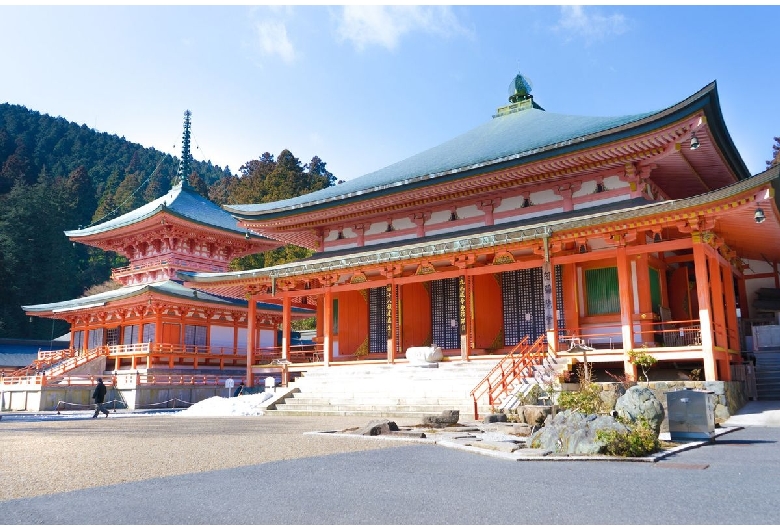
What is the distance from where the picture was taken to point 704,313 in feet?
53.3

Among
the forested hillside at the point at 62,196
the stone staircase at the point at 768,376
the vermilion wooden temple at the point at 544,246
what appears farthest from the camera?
the forested hillside at the point at 62,196

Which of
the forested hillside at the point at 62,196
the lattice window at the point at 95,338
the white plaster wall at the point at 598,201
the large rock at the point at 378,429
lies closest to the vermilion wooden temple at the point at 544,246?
the white plaster wall at the point at 598,201

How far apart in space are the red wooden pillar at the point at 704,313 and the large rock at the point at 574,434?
300 inches

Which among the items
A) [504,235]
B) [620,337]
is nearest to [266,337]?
[504,235]

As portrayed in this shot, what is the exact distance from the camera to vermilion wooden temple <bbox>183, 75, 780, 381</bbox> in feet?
56.7

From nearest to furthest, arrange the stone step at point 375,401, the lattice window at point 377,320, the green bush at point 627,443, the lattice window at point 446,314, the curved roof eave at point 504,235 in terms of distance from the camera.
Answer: the green bush at point 627,443 → the curved roof eave at point 504,235 → the stone step at point 375,401 → the lattice window at point 446,314 → the lattice window at point 377,320

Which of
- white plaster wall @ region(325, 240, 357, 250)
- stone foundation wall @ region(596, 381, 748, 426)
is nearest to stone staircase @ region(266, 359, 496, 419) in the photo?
stone foundation wall @ region(596, 381, 748, 426)

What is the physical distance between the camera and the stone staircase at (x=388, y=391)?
1736 cm

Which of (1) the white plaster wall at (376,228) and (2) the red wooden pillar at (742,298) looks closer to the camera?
(2) the red wooden pillar at (742,298)

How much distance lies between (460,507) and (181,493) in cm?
288

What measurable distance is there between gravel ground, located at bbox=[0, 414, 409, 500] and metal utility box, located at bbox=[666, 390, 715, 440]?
5108 millimetres

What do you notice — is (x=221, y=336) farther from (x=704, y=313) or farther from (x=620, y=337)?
(x=704, y=313)

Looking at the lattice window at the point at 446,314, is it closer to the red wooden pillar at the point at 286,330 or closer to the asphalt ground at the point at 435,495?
the red wooden pillar at the point at 286,330

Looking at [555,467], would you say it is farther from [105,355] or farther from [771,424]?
[105,355]
